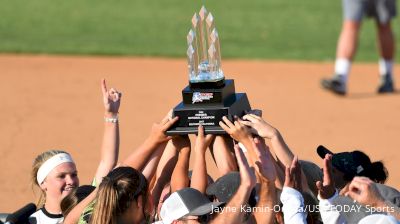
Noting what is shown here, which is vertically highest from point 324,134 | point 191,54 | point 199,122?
point 191,54

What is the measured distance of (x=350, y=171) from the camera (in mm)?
6207

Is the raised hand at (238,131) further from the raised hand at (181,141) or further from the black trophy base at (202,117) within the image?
the raised hand at (181,141)

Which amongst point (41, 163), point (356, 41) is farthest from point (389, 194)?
point (356, 41)

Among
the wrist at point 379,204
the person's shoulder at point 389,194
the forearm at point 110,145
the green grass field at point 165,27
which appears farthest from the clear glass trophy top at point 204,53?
the green grass field at point 165,27

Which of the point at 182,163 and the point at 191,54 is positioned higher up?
the point at 191,54

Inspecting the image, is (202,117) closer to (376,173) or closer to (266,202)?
(266,202)

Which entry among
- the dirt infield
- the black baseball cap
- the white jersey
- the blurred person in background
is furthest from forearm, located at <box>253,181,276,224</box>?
the blurred person in background

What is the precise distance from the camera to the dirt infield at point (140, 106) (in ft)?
35.8

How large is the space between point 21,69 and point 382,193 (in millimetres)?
9111

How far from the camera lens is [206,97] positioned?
6488 mm

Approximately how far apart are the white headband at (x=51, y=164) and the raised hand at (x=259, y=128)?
1.35 m

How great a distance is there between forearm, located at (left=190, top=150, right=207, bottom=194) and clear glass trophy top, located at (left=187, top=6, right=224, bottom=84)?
525mm

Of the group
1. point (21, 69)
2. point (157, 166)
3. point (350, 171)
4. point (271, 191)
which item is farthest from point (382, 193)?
point (21, 69)

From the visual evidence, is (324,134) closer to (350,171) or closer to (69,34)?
(350,171)
